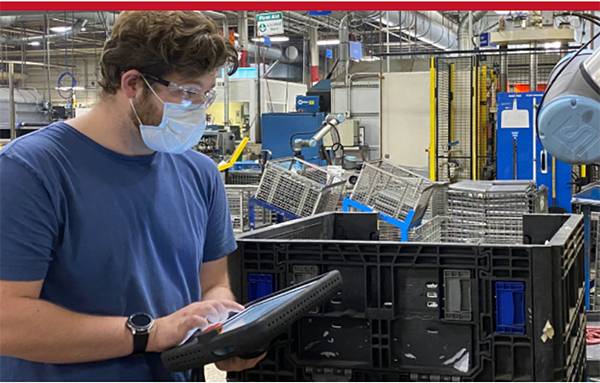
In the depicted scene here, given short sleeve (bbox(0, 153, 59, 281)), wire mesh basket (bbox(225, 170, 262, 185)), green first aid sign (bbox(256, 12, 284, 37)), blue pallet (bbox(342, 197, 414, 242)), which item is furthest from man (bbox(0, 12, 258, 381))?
green first aid sign (bbox(256, 12, 284, 37))

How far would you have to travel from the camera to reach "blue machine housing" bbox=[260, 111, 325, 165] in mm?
9344

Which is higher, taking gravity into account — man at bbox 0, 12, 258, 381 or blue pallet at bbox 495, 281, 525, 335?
man at bbox 0, 12, 258, 381

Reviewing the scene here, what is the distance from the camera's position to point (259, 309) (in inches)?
58.7

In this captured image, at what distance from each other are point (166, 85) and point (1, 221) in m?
0.44

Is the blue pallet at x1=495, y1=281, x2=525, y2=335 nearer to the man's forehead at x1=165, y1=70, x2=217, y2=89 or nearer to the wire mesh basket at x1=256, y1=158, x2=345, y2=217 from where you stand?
the man's forehead at x1=165, y1=70, x2=217, y2=89

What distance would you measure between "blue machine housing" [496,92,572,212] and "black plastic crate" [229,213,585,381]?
6150 mm

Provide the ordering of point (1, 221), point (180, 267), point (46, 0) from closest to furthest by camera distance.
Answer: point (46, 0) < point (1, 221) < point (180, 267)

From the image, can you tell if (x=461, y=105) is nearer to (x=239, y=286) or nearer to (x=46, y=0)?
(x=239, y=286)

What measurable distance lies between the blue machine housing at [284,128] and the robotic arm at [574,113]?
7.39 m

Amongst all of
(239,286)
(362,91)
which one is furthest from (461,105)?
(239,286)

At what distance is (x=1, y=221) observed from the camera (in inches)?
52.9

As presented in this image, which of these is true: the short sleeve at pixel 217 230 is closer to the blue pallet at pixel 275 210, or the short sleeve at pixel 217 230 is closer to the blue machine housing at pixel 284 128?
the blue pallet at pixel 275 210

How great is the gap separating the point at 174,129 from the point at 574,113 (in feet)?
3.00

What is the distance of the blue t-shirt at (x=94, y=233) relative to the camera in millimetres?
1360
